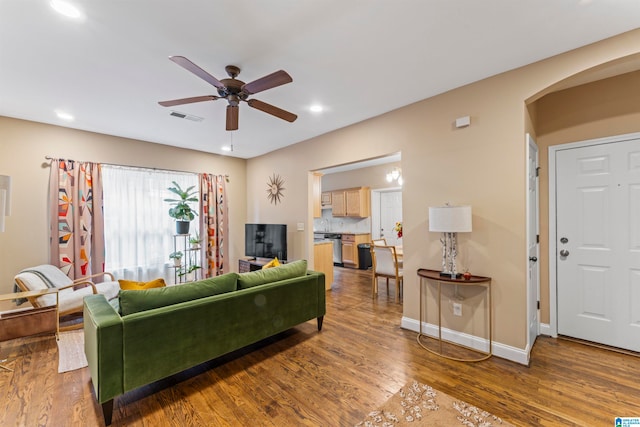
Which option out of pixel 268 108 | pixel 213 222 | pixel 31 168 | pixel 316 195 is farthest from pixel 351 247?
pixel 31 168

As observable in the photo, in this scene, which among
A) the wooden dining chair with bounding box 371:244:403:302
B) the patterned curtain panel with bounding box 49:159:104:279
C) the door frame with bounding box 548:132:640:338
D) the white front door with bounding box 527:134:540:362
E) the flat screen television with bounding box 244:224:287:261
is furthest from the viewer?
the flat screen television with bounding box 244:224:287:261

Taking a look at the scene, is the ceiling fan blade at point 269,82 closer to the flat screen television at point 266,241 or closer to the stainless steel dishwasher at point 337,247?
the flat screen television at point 266,241

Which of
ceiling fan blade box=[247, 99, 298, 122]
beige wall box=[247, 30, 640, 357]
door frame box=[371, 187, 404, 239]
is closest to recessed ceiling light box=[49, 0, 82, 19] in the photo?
ceiling fan blade box=[247, 99, 298, 122]

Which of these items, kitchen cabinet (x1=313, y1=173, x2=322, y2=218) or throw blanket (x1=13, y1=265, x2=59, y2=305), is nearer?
throw blanket (x1=13, y1=265, x2=59, y2=305)

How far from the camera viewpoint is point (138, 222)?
4645 millimetres

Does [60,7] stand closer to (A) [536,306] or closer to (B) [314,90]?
(B) [314,90]

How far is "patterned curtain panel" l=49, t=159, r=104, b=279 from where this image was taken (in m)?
3.81

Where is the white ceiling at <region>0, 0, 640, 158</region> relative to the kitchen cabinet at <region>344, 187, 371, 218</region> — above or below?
above

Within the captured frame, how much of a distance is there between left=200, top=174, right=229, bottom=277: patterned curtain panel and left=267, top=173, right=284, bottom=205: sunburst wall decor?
0.97 meters

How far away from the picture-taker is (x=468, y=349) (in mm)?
2789

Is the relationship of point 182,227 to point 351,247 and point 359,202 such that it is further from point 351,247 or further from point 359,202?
point 359,202

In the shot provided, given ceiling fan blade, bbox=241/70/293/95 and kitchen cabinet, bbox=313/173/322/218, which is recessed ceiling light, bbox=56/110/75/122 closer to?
ceiling fan blade, bbox=241/70/293/95

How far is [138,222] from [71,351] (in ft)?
7.51

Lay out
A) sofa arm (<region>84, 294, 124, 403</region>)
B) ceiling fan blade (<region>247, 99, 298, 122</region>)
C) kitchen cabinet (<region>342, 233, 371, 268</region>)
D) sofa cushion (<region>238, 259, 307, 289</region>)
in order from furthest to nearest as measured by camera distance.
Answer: kitchen cabinet (<region>342, 233, 371, 268</region>), sofa cushion (<region>238, 259, 307, 289</region>), ceiling fan blade (<region>247, 99, 298, 122</region>), sofa arm (<region>84, 294, 124, 403</region>)
